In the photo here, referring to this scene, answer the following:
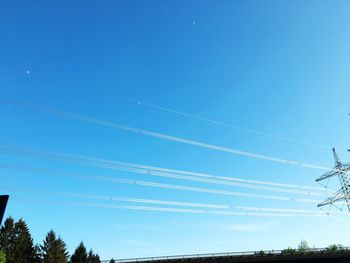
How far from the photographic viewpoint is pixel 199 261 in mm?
69000

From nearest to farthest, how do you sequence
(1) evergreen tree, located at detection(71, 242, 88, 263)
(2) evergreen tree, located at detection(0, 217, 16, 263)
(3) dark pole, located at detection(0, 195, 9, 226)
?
1. (3) dark pole, located at detection(0, 195, 9, 226)
2. (2) evergreen tree, located at detection(0, 217, 16, 263)
3. (1) evergreen tree, located at detection(71, 242, 88, 263)

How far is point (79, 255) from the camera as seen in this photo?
349ft

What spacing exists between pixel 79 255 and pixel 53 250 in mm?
18812

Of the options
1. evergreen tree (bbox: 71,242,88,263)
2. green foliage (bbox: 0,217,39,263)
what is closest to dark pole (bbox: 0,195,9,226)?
green foliage (bbox: 0,217,39,263)

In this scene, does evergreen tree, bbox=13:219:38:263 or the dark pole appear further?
evergreen tree, bbox=13:219:38:263

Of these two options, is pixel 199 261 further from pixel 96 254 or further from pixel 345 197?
pixel 96 254

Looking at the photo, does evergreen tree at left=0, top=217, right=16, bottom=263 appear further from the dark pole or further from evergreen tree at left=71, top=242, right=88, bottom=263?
the dark pole

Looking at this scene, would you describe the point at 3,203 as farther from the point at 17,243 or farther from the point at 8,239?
the point at 8,239

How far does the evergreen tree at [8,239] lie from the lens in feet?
275

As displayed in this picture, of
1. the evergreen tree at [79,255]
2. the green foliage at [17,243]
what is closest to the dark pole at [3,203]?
the green foliage at [17,243]

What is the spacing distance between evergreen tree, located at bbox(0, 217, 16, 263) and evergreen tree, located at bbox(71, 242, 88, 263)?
21.4 meters

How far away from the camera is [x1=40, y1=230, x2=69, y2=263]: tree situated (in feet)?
289

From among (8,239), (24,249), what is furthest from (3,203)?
(8,239)

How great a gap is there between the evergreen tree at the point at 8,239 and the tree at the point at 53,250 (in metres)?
8.11
